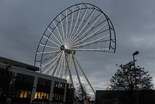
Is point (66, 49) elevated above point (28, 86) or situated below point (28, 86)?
above

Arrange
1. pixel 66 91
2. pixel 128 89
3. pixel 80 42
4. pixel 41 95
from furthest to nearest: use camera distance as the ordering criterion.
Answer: pixel 66 91 < pixel 41 95 < pixel 80 42 < pixel 128 89

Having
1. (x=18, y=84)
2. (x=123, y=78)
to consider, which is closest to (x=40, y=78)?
(x=18, y=84)

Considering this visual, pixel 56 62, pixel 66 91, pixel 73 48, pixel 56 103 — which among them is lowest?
pixel 56 103

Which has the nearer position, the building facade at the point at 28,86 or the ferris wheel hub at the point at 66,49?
the building facade at the point at 28,86

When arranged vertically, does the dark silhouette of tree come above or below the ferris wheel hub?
below

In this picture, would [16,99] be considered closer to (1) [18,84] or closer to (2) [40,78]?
(1) [18,84]

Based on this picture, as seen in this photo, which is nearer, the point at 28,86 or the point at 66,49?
the point at 28,86

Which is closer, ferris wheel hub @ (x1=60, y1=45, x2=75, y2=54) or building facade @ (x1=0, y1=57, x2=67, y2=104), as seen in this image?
building facade @ (x1=0, y1=57, x2=67, y2=104)

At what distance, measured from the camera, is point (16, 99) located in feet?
123

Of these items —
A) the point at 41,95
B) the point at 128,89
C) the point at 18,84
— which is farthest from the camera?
the point at 41,95

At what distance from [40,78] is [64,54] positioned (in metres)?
8.99

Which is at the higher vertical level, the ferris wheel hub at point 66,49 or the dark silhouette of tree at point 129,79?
the ferris wheel hub at point 66,49

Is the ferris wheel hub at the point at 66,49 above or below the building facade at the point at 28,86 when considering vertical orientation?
above

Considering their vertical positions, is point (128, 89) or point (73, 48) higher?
point (73, 48)
